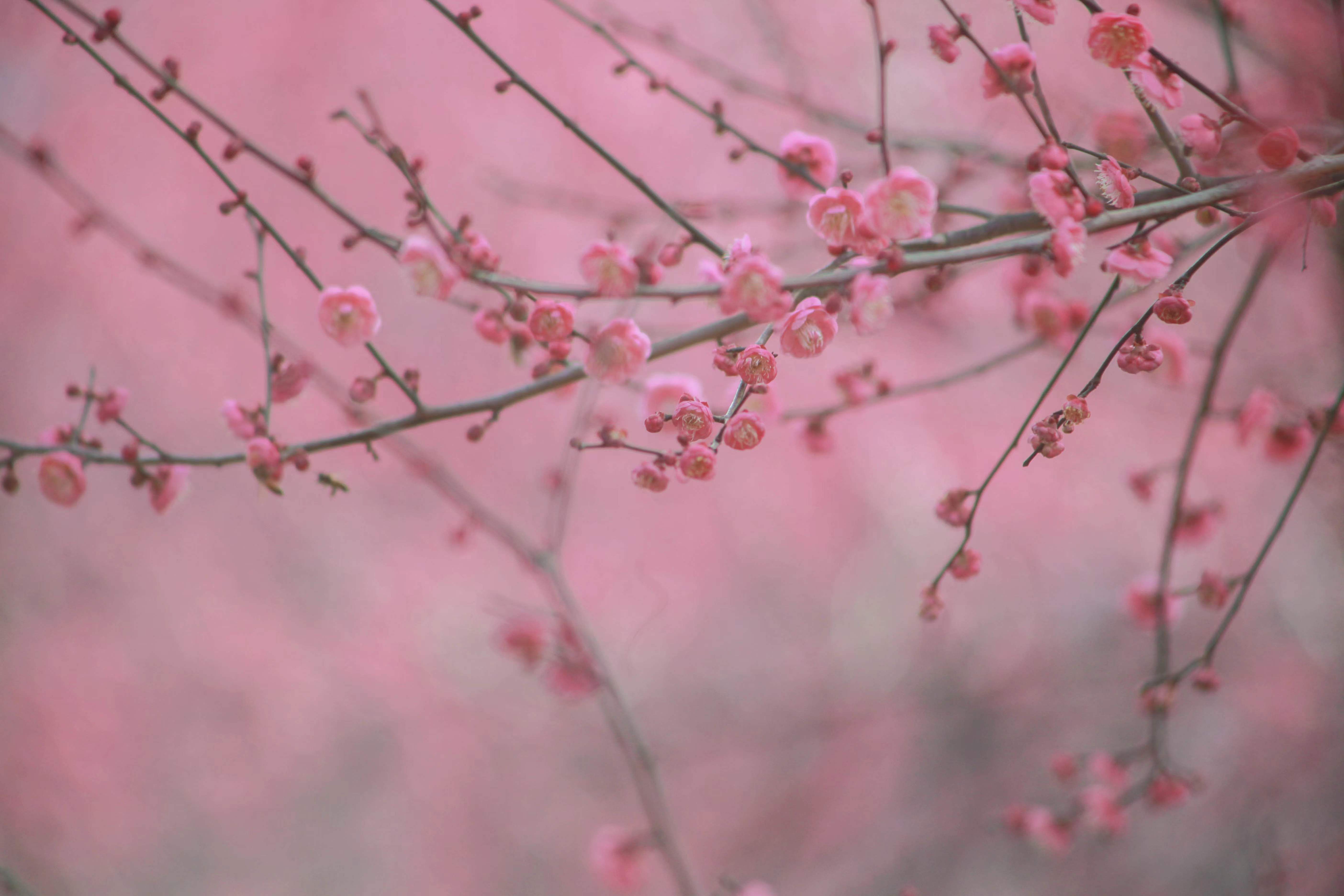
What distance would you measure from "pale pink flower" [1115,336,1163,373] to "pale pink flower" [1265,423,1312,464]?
0.36m

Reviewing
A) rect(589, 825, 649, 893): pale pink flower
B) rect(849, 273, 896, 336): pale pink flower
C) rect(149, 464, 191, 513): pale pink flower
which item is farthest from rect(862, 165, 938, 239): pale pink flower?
rect(589, 825, 649, 893): pale pink flower

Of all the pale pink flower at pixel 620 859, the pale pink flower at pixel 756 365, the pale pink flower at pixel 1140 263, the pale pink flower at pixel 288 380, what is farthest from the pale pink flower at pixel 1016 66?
the pale pink flower at pixel 620 859

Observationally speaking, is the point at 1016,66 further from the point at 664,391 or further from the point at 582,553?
the point at 582,553

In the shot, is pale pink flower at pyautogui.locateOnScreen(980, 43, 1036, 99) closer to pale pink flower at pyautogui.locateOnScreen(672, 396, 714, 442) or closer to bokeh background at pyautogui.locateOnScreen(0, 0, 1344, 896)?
pale pink flower at pyautogui.locateOnScreen(672, 396, 714, 442)

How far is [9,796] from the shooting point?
117cm

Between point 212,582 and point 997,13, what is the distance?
1706 millimetres

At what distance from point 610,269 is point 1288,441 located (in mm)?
667

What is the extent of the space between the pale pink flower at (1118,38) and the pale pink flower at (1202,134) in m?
0.06

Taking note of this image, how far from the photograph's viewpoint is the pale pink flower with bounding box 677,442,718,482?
1.58ft

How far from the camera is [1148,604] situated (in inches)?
32.8

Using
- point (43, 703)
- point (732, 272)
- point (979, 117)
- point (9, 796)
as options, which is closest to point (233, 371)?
point (43, 703)

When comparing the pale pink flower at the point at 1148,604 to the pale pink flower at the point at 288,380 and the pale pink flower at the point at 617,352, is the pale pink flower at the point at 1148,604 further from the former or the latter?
the pale pink flower at the point at 288,380

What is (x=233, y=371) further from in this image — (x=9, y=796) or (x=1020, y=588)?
(x=1020, y=588)

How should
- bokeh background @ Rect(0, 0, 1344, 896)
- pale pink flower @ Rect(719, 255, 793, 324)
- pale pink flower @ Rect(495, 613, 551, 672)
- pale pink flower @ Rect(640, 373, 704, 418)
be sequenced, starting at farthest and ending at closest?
bokeh background @ Rect(0, 0, 1344, 896)
pale pink flower @ Rect(495, 613, 551, 672)
pale pink flower @ Rect(640, 373, 704, 418)
pale pink flower @ Rect(719, 255, 793, 324)
